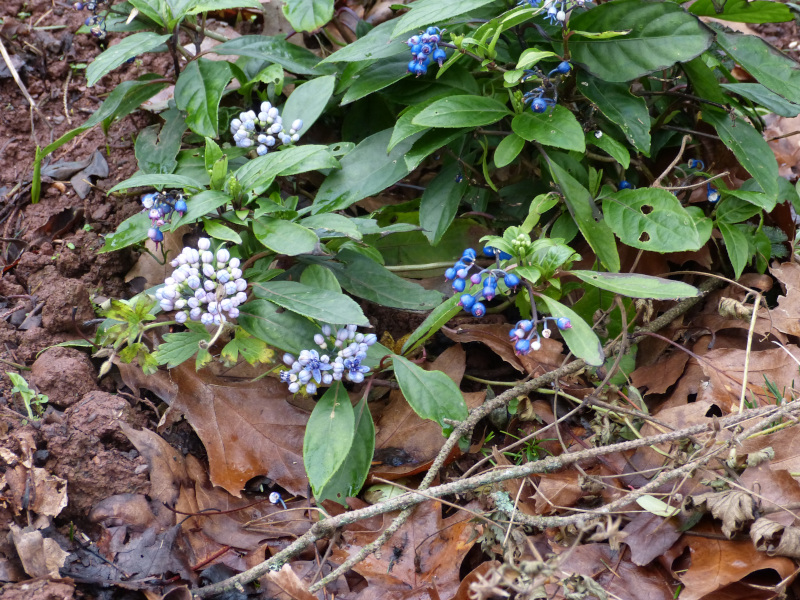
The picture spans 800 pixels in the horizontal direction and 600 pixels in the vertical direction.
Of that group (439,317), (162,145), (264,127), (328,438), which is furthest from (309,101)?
(328,438)

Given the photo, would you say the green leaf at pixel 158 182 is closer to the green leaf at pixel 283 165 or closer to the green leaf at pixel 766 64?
the green leaf at pixel 283 165

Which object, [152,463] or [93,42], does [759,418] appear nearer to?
[152,463]

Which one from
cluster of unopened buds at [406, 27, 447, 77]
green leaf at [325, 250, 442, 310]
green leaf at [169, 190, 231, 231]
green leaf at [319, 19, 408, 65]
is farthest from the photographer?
green leaf at [319, 19, 408, 65]

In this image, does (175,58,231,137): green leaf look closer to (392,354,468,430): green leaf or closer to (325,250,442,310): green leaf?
(325,250,442,310): green leaf

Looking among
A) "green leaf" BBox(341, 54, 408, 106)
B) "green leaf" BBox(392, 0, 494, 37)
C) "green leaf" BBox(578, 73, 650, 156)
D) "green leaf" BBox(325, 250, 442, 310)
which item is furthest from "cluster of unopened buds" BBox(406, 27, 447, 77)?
"green leaf" BBox(325, 250, 442, 310)

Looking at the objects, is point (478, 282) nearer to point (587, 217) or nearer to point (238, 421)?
point (587, 217)

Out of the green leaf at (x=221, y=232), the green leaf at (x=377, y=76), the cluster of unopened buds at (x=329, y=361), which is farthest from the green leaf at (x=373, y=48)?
the cluster of unopened buds at (x=329, y=361)

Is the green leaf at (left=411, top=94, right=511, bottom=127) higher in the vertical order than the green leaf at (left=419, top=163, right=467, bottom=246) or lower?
higher
